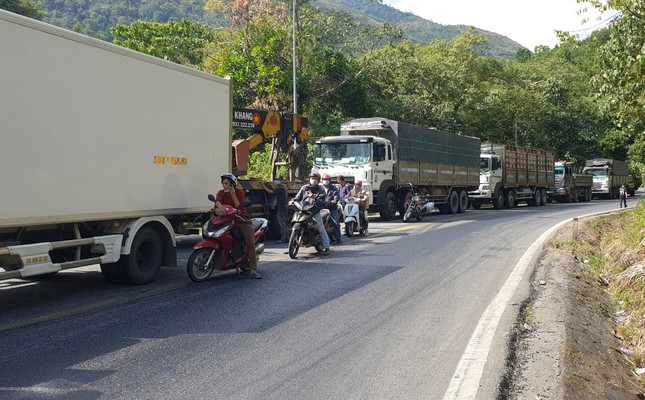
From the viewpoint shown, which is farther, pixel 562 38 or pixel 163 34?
pixel 163 34

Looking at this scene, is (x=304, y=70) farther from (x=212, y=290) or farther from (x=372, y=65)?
(x=212, y=290)

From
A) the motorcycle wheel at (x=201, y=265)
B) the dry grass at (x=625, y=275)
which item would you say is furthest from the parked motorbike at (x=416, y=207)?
the motorcycle wheel at (x=201, y=265)

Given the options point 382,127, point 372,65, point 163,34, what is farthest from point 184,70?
point 163,34

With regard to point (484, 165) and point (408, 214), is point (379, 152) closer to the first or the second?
point (408, 214)

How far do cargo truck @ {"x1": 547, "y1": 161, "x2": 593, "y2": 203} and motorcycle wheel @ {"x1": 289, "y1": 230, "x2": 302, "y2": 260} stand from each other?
3226 centimetres

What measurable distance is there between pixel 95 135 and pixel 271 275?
356 cm

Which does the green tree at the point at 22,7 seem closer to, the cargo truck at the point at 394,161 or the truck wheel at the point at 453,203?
the cargo truck at the point at 394,161

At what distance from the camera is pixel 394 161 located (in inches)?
884

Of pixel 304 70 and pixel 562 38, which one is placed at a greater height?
pixel 304 70

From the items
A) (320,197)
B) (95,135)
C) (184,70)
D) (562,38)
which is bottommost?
(320,197)

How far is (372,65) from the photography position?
41.2m

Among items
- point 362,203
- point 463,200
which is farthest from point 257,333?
point 463,200

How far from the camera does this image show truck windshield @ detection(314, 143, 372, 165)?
21.1 metres

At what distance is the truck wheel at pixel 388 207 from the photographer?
22.0 metres
